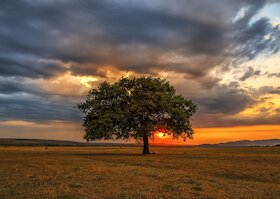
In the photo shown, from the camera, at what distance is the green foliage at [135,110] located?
70.5 meters

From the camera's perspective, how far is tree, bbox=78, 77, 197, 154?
7056 cm

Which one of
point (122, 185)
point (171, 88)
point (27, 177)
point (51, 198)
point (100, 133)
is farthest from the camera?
point (171, 88)

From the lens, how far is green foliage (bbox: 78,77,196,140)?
2776 inches

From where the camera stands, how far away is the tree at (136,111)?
7056 cm

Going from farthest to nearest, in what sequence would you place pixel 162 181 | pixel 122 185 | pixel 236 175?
pixel 236 175, pixel 162 181, pixel 122 185

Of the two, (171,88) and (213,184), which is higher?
(171,88)

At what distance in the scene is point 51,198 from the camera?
20.2 metres

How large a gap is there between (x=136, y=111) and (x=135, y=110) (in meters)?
0.98

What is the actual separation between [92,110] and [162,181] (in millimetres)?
48111

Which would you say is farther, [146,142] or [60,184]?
[146,142]

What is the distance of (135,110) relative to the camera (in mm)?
70688

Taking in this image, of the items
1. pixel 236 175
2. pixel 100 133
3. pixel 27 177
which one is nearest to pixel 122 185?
pixel 27 177

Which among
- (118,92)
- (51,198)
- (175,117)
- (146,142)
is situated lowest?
(51,198)

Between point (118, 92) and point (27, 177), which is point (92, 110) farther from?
point (27, 177)
